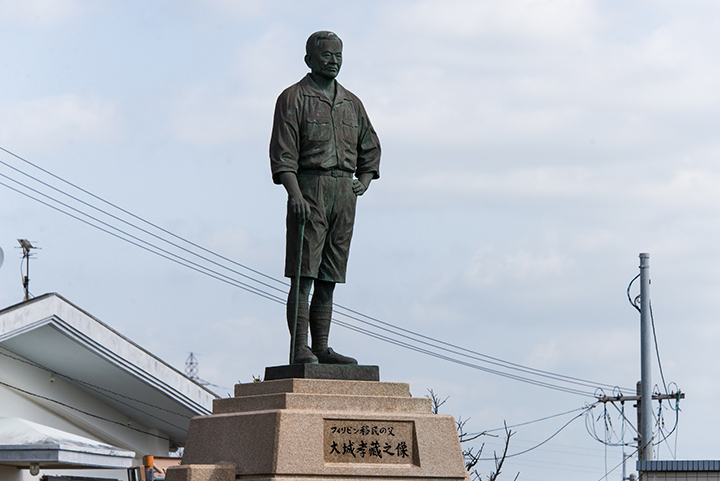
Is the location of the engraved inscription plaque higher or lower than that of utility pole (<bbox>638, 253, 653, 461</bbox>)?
lower

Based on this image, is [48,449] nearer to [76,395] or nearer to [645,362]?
[76,395]

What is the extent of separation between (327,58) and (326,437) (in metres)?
3.14

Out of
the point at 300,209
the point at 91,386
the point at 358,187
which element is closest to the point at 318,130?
the point at 358,187

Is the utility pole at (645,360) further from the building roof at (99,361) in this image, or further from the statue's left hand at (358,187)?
the statue's left hand at (358,187)

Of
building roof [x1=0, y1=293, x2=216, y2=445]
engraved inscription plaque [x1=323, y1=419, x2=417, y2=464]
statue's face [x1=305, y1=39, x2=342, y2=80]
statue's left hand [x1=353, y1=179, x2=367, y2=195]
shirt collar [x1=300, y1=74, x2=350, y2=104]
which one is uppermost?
statue's face [x1=305, y1=39, x2=342, y2=80]

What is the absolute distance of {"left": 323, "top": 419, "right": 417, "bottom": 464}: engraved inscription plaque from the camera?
8836 mm

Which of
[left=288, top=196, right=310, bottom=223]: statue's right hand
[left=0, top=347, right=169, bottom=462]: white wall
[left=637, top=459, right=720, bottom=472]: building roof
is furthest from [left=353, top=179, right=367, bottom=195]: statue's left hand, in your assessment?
[left=0, top=347, right=169, bottom=462]: white wall

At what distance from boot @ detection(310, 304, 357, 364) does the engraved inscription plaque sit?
2.35 ft

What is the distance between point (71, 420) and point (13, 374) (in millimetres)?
1708

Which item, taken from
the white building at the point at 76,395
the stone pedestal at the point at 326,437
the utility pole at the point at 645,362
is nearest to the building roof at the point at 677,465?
the utility pole at the point at 645,362

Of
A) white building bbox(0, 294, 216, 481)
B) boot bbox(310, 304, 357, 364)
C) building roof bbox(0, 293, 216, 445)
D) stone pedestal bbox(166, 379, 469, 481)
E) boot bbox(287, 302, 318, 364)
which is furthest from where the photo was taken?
building roof bbox(0, 293, 216, 445)

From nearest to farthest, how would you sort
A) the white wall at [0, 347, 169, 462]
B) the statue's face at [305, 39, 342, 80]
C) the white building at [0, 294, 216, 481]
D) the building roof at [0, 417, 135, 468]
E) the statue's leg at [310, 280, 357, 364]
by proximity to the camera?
the statue's leg at [310, 280, 357, 364], the statue's face at [305, 39, 342, 80], the building roof at [0, 417, 135, 468], the white building at [0, 294, 216, 481], the white wall at [0, 347, 169, 462]

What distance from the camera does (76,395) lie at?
1927cm

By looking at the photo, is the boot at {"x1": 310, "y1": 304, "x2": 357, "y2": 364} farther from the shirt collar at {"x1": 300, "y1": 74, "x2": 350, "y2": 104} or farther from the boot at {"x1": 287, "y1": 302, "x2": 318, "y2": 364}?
the shirt collar at {"x1": 300, "y1": 74, "x2": 350, "y2": 104}
